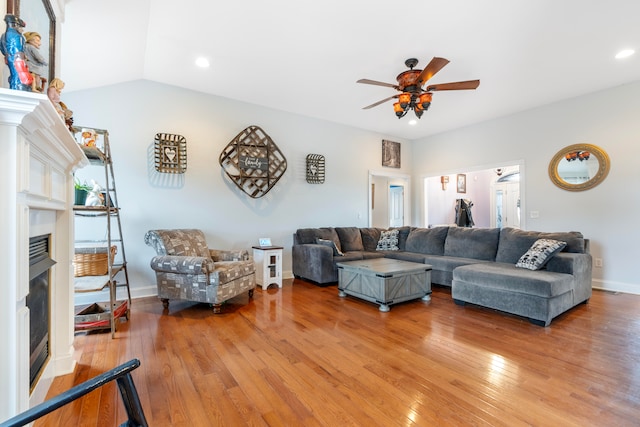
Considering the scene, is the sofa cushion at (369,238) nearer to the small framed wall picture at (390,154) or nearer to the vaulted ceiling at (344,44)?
the small framed wall picture at (390,154)

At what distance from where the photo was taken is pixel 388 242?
5242mm

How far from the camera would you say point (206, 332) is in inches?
105

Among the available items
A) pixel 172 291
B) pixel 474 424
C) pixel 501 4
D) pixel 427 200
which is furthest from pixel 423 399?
pixel 427 200

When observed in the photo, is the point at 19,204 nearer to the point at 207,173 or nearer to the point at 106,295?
the point at 106,295

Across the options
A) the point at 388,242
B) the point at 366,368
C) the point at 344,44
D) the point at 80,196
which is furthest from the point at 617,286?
the point at 80,196

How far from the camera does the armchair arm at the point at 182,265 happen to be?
308cm

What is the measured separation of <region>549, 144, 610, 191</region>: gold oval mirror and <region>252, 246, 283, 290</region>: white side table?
437 cm

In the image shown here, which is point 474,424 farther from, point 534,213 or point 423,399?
point 534,213


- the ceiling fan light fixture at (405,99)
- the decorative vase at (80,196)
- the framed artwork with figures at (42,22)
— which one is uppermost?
the ceiling fan light fixture at (405,99)

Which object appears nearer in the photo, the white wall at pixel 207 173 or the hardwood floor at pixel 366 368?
the hardwood floor at pixel 366 368

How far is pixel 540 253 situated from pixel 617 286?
185 centimetres

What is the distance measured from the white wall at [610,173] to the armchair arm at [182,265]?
16.2 feet

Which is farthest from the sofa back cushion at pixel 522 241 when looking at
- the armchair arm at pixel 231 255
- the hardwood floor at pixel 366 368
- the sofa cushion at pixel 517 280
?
the armchair arm at pixel 231 255

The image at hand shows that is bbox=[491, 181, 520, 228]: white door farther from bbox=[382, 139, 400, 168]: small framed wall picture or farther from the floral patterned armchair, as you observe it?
the floral patterned armchair
